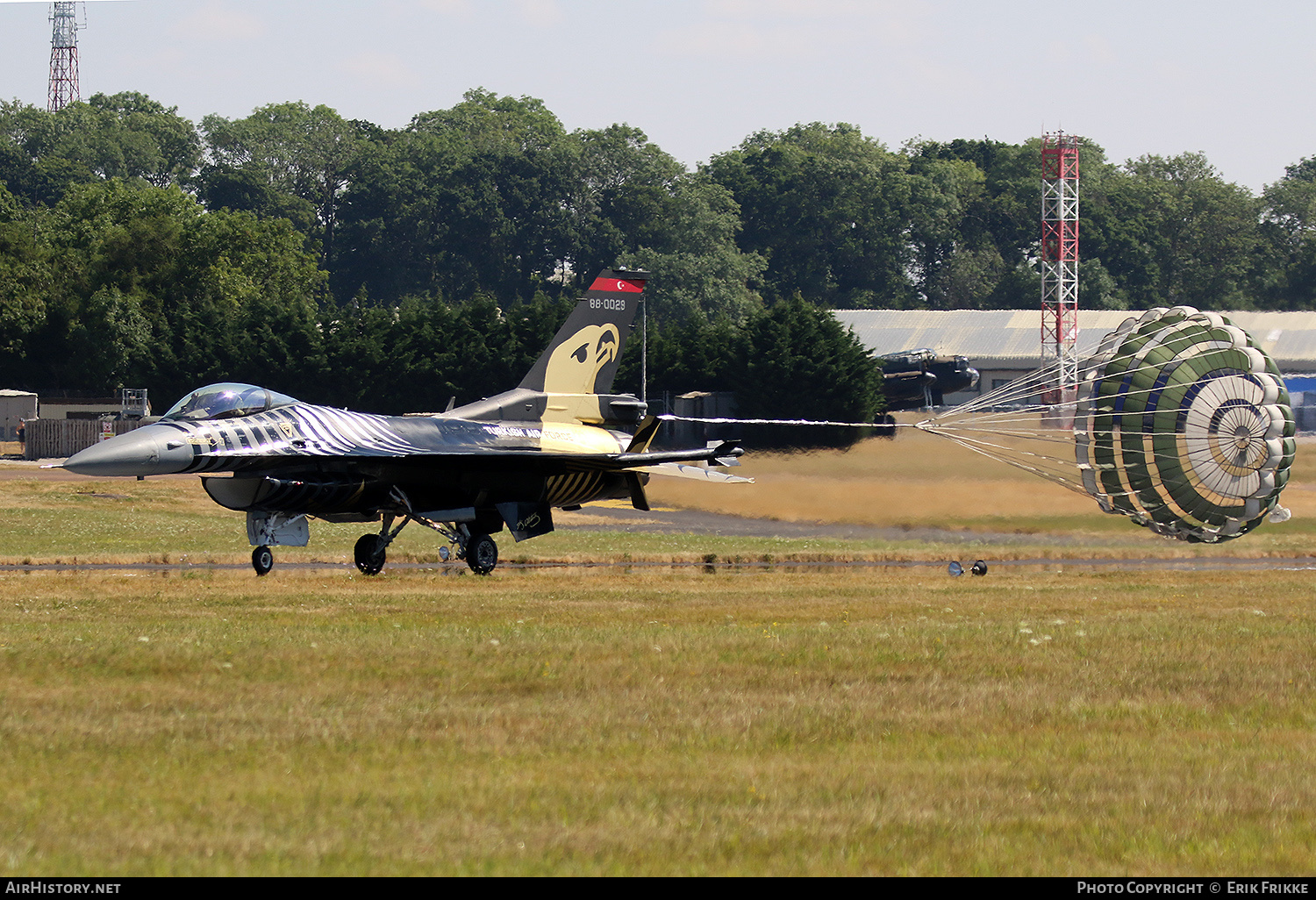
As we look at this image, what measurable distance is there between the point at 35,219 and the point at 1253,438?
11804 centimetres

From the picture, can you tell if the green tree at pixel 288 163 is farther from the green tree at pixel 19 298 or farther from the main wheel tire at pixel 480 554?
the main wheel tire at pixel 480 554

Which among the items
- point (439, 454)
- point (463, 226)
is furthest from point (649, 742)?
point (463, 226)

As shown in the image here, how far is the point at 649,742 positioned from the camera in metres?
12.0

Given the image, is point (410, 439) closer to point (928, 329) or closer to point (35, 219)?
point (928, 329)

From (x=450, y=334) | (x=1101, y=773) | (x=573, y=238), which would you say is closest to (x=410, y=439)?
(x=1101, y=773)

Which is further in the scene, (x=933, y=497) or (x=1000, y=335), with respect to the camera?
(x=1000, y=335)

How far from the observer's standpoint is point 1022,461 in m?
42.3

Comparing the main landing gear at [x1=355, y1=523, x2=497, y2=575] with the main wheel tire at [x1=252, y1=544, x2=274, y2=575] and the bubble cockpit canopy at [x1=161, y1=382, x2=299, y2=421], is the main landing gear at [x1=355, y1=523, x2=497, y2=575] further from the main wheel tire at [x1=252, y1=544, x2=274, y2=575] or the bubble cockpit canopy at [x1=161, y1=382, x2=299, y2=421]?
the bubble cockpit canopy at [x1=161, y1=382, x2=299, y2=421]

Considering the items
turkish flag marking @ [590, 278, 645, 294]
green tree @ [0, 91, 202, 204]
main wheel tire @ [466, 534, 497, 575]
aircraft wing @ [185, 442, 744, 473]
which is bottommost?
main wheel tire @ [466, 534, 497, 575]

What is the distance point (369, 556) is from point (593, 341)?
681 cm

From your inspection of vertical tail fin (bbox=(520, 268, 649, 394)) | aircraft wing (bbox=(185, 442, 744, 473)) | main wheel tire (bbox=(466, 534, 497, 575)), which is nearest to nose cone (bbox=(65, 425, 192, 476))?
aircraft wing (bbox=(185, 442, 744, 473))

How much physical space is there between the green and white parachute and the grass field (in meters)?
6.44

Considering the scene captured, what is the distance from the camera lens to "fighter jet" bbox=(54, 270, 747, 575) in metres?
25.4

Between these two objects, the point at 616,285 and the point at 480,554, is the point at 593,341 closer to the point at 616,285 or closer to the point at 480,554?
the point at 616,285
